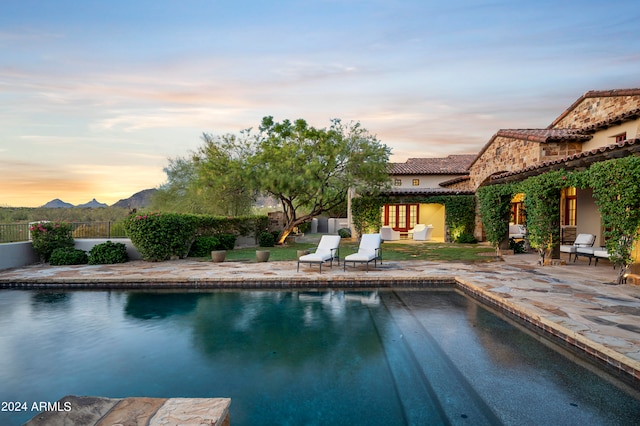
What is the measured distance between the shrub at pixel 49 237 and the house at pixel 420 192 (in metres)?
13.7

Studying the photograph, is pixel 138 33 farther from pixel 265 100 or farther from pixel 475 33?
pixel 475 33

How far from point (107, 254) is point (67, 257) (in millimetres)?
1224

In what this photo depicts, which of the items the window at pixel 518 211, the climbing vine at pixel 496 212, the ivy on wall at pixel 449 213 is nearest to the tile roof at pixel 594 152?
the climbing vine at pixel 496 212

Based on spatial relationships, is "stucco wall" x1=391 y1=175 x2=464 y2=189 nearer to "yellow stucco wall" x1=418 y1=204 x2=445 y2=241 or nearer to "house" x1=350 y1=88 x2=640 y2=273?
"house" x1=350 y1=88 x2=640 y2=273

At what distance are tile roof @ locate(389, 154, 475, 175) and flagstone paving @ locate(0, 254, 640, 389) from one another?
13962 millimetres

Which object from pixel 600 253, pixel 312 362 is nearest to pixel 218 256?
pixel 312 362

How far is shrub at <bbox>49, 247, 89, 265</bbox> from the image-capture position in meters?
11.7

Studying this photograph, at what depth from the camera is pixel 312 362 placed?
4.71 metres

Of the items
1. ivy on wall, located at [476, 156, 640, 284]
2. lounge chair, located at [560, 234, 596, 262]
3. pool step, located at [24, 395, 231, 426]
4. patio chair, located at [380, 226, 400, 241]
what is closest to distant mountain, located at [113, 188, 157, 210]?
patio chair, located at [380, 226, 400, 241]

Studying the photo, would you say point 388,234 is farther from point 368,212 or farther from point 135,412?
point 135,412

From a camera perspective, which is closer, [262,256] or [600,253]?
[600,253]

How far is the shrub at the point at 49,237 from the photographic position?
11898 millimetres

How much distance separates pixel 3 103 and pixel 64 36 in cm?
382

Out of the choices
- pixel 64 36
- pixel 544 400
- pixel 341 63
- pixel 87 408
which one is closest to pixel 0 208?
pixel 64 36
